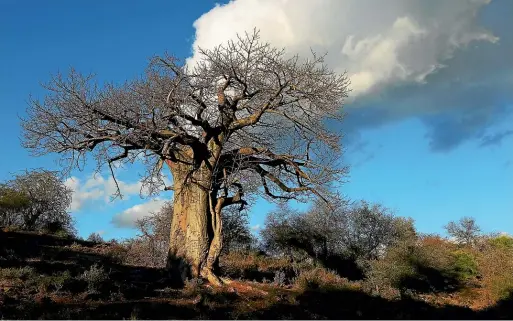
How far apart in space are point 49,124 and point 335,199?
9.11m

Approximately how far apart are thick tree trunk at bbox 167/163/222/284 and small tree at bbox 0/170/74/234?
68.1ft

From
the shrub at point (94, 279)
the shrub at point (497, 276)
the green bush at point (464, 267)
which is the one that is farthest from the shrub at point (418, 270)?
the shrub at point (94, 279)

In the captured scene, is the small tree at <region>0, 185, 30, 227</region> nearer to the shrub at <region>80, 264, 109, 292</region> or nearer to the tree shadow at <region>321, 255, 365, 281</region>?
the tree shadow at <region>321, 255, 365, 281</region>

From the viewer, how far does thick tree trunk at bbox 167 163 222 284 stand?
1458 cm

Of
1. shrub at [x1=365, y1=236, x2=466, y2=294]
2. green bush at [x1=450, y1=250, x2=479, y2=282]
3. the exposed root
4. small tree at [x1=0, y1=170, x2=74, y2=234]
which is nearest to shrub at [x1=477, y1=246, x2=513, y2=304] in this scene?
shrub at [x1=365, y1=236, x2=466, y2=294]

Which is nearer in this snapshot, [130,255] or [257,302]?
[257,302]

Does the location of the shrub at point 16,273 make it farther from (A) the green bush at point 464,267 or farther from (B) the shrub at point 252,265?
(A) the green bush at point 464,267

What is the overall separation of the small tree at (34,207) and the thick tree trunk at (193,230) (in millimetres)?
20760

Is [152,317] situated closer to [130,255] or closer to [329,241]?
[130,255]

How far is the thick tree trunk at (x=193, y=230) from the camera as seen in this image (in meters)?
14.6

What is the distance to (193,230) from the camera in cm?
1480

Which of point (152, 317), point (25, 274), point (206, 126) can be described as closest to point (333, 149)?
point (206, 126)

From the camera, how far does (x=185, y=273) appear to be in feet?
47.5

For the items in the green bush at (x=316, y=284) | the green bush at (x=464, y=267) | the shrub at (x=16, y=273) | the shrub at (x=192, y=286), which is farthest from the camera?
the green bush at (x=464, y=267)
